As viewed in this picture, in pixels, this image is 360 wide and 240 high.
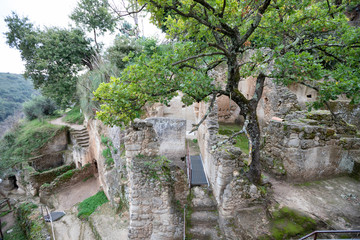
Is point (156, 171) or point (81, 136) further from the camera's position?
point (81, 136)

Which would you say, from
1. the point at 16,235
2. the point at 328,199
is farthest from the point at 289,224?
the point at 16,235

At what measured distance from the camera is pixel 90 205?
1043 cm

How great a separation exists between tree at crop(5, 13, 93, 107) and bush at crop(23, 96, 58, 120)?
10604mm

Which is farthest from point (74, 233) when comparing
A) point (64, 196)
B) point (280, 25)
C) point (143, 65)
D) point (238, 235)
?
point (280, 25)

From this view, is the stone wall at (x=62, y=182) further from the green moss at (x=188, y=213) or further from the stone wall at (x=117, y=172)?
the green moss at (x=188, y=213)

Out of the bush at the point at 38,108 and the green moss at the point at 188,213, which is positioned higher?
the bush at the point at 38,108

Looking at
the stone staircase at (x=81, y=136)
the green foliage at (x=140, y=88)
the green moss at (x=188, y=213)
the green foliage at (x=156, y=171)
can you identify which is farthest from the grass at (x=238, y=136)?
the stone staircase at (x=81, y=136)

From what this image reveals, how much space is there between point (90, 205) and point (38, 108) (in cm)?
1811

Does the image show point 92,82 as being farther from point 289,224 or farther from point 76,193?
point 289,224

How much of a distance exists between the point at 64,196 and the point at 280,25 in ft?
53.2

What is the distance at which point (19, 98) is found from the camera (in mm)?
37438

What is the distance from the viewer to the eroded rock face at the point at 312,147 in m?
4.94

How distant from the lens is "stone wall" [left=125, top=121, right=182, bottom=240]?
445 centimetres

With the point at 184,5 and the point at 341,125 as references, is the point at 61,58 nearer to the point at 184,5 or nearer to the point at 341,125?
the point at 184,5
